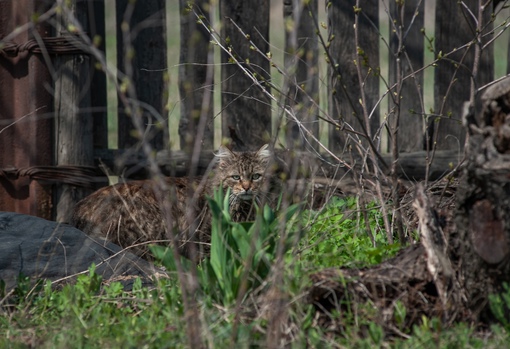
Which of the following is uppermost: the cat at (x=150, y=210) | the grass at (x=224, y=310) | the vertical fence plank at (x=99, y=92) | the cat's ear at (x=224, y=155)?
the vertical fence plank at (x=99, y=92)

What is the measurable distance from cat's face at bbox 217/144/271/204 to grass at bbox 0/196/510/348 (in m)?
2.12

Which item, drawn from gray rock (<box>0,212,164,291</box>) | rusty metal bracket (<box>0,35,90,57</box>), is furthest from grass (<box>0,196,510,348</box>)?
rusty metal bracket (<box>0,35,90,57</box>)

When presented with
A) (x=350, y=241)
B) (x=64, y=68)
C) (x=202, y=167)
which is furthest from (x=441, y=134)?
(x=64, y=68)

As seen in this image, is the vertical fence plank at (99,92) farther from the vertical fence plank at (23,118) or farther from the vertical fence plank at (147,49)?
the vertical fence plank at (23,118)

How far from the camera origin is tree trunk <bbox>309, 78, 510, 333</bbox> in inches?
125

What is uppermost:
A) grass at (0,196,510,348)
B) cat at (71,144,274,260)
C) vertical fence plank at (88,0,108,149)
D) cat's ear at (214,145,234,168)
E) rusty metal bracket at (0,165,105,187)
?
vertical fence plank at (88,0,108,149)

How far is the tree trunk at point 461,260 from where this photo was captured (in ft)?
10.5

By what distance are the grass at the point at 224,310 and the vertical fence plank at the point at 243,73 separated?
2.53 metres

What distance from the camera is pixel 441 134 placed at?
6941 millimetres

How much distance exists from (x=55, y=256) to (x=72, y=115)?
1702 mm

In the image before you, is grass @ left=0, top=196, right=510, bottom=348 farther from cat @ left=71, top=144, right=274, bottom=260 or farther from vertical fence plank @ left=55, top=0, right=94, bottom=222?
vertical fence plank @ left=55, top=0, right=94, bottom=222

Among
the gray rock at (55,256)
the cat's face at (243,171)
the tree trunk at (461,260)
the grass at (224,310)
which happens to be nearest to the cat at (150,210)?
the cat's face at (243,171)

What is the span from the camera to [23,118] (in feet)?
20.2

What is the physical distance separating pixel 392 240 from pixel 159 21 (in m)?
2.87
